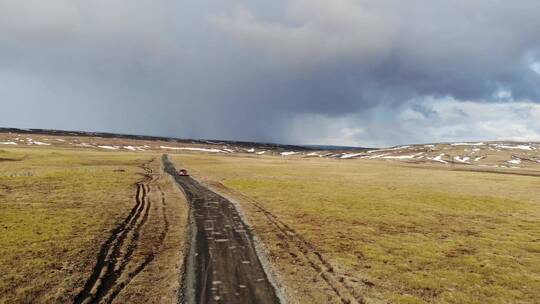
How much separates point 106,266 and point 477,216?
37.1 metres

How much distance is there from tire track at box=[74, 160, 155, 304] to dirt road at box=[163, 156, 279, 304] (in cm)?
298

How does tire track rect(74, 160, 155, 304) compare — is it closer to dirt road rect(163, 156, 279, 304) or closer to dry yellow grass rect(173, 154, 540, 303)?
dirt road rect(163, 156, 279, 304)

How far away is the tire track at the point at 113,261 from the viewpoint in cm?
1616

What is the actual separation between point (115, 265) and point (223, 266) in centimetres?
562

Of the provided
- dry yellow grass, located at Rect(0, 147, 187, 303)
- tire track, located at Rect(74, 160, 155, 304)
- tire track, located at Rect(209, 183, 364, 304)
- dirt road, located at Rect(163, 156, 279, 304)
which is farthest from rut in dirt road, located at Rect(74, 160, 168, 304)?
tire track, located at Rect(209, 183, 364, 304)

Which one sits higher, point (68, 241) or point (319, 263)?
point (319, 263)

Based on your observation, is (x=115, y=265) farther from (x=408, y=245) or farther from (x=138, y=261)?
(x=408, y=245)

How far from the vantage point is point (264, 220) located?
110 ft

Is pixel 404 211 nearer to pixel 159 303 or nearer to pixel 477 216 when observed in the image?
pixel 477 216

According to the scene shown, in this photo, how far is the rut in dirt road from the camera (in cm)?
1622

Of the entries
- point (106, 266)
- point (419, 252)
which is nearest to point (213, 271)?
point (106, 266)

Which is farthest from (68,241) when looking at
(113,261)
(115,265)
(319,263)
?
(319,263)

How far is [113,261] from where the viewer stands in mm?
20609

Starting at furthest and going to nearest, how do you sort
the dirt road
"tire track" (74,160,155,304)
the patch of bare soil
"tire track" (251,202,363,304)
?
"tire track" (251,202,363,304)
the dirt road
the patch of bare soil
"tire track" (74,160,155,304)
